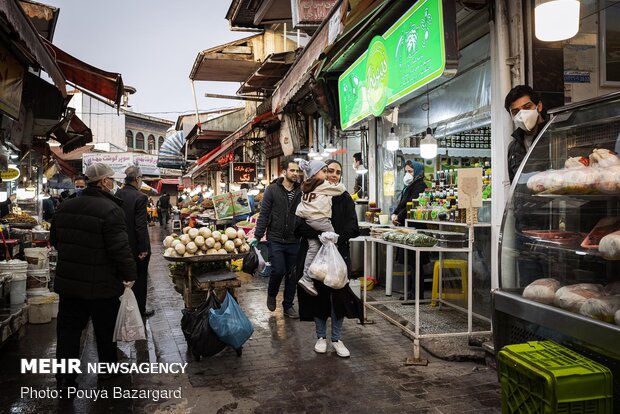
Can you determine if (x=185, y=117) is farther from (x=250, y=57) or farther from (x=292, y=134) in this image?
(x=292, y=134)

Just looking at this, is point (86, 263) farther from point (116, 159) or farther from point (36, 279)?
point (116, 159)

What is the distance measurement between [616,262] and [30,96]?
1063cm

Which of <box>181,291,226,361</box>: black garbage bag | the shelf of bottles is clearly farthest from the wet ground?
the shelf of bottles

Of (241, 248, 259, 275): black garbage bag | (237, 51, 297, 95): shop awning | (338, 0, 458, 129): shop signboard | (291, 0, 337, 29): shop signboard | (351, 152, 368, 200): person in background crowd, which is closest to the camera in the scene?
(338, 0, 458, 129): shop signboard

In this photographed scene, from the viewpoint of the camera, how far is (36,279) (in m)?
6.66

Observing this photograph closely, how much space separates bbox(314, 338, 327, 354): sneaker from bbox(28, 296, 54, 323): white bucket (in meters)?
4.00

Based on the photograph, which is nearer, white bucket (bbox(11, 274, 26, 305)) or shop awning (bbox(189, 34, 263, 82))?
white bucket (bbox(11, 274, 26, 305))

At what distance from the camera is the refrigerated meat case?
312cm

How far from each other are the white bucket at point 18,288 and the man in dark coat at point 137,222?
1.63m

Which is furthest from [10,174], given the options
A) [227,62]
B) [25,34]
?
[227,62]

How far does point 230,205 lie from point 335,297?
724 centimetres

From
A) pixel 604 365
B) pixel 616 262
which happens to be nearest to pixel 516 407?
pixel 604 365

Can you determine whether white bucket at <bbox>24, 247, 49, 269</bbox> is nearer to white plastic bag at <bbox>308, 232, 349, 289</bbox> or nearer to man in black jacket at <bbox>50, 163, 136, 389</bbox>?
man in black jacket at <bbox>50, 163, 136, 389</bbox>

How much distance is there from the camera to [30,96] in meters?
9.70
